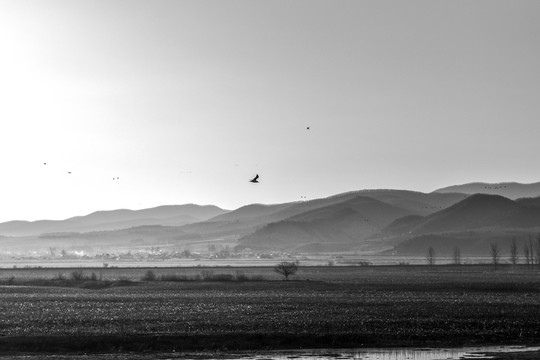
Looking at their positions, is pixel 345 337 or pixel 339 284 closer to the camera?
pixel 345 337

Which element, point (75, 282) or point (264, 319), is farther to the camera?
point (75, 282)

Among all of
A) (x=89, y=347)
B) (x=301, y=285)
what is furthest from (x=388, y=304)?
(x=301, y=285)

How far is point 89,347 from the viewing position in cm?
6612

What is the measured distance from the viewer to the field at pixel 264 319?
6719 centimetres

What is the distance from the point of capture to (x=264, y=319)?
79.4m

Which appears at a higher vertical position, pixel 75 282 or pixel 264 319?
pixel 75 282

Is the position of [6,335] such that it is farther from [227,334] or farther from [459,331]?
[459,331]

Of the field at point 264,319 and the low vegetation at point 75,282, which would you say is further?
the low vegetation at point 75,282

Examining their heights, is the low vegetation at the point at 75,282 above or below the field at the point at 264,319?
above

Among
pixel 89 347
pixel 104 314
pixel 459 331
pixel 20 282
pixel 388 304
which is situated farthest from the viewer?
pixel 20 282

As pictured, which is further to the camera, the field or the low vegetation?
the low vegetation

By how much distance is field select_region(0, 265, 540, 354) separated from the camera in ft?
220

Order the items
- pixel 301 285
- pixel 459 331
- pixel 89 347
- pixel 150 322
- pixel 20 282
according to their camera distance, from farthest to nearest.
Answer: pixel 20 282 < pixel 301 285 < pixel 150 322 < pixel 459 331 < pixel 89 347

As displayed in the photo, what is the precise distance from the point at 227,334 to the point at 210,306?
81.6 feet
